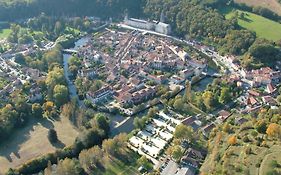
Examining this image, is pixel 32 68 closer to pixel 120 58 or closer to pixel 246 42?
pixel 120 58

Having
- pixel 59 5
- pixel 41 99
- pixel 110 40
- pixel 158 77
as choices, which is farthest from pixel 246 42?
pixel 59 5

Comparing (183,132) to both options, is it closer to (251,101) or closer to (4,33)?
(251,101)

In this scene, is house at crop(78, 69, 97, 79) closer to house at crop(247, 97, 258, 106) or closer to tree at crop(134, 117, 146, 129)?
tree at crop(134, 117, 146, 129)

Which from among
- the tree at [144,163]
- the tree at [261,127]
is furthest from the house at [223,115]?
the tree at [144,163]

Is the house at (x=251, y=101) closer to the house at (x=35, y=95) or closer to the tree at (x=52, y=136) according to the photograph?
the tree at (x=52, y=136)

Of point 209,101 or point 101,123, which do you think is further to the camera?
point 209,101

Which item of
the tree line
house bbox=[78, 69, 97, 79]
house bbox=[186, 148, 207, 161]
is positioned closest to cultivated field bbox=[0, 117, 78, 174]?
house bbox=[78, 69, 97, 79]

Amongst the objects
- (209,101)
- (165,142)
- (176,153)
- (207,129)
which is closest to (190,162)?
(176,153)
